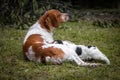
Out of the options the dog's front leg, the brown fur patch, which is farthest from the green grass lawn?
the brown fur patch

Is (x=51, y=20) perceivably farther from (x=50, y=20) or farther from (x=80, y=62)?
(x=80, y=62)

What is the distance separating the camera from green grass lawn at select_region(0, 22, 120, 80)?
677 cm

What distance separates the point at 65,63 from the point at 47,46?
49 cm

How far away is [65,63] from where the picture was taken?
730 centimetres

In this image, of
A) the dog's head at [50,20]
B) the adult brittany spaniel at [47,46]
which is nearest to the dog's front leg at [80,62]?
the adult brittany spaniel at [47,46]

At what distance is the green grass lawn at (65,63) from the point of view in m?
6.77

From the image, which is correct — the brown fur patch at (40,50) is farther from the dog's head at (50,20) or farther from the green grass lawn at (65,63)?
the dog's head at (50,20)

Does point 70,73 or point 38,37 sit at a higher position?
point 38,37

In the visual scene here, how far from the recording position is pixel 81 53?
292 inches

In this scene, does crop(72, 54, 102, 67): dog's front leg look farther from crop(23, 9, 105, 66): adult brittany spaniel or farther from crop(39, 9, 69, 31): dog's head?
crop(39, 9, 69, 31): dog's head

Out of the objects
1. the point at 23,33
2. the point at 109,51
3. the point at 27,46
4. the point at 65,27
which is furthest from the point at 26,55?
the point at 65,27

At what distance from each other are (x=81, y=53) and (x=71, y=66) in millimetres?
379

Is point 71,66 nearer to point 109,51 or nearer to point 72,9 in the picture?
point 109,51

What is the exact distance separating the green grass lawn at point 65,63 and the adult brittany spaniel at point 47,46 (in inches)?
5.6
